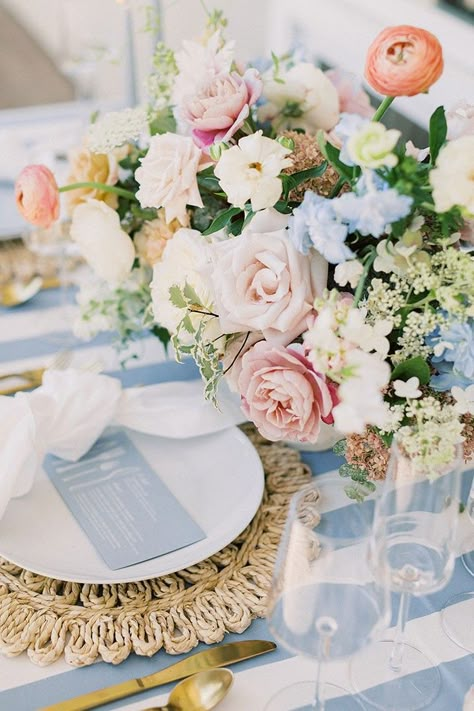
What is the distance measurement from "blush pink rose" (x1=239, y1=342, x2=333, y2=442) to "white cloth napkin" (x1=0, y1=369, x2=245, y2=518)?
0.44 feet

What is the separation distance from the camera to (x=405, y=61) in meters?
0.68

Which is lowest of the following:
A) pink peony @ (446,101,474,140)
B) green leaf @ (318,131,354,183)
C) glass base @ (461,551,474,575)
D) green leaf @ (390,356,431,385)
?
glass base @ (461,551,474,575)

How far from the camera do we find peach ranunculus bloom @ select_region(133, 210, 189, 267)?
1002 millimetres

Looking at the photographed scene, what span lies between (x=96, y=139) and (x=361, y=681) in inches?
26.9

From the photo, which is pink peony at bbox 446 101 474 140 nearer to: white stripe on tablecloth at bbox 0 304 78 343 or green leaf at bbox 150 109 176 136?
green leaf at bbox 150 109 176 136

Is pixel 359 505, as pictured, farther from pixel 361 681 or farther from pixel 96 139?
pixel 96 139

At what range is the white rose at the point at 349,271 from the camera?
72cm

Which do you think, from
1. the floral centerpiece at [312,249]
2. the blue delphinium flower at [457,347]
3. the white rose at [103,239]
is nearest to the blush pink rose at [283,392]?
the floral centerpiece at [312,249]

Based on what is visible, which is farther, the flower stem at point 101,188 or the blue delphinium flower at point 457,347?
the flower stem at point 101,188

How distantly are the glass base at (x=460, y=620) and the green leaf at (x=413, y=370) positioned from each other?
0.79 feet

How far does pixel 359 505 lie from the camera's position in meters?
0.67

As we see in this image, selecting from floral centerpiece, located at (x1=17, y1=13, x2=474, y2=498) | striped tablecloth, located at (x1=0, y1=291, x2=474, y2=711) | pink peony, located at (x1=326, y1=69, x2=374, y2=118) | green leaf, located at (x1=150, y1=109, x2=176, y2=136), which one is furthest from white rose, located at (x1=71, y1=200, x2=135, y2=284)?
striped tablecloth, located at (x1=0, y1=291, x2=474, y2=711)

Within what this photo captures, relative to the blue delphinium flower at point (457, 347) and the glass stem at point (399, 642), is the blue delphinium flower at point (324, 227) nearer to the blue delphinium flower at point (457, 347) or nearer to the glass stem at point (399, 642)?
the blue delphinium flower at point (457, 347)

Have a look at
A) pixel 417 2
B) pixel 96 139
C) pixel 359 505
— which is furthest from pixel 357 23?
pixel 359 505
